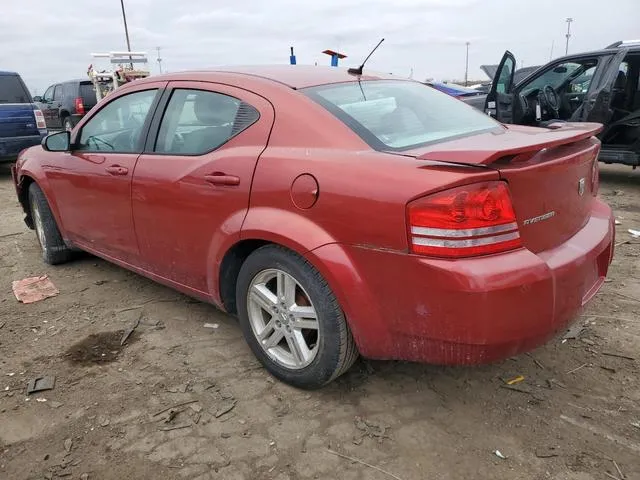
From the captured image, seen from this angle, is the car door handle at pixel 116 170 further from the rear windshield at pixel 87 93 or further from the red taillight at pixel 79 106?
the rear windshield at pixel 87 93

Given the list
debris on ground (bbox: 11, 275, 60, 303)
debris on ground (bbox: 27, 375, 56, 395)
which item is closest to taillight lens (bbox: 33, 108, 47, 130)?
debris on ground (bbox: 11, 275, 60, 303)

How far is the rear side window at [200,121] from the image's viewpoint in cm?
272

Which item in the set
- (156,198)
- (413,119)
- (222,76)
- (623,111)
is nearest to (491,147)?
(413,119)

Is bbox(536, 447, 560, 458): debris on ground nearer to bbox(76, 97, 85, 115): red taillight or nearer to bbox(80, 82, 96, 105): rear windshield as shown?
bbox(76, 97, 85, 115): red taillight

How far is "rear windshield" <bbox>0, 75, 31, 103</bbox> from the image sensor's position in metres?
9.07

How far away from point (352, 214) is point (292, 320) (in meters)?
0.69

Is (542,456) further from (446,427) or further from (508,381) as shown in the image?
(508,381)

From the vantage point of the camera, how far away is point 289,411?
246cm

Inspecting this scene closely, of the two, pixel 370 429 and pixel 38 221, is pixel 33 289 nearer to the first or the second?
pixel 38 221

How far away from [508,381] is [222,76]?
2.22 m

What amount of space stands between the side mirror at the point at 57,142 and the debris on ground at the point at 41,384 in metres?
1.85

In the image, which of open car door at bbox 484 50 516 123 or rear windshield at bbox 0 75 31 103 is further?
rear windshield at bbox 0 75 31 103

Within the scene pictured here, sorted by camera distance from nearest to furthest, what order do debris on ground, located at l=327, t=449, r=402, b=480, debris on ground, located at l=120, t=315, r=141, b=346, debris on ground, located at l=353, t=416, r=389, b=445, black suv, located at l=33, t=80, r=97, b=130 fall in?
debris on ground, located at l=327, t=449, r=402, b=480 → debris on ground, located at l=353, t=416, r=389, b=445 → debris on ground, located at l=120, t=315, r=141, b=346 → black suv, located at l=33, t=80, r=97, b=130

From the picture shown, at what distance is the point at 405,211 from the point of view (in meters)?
1.97
